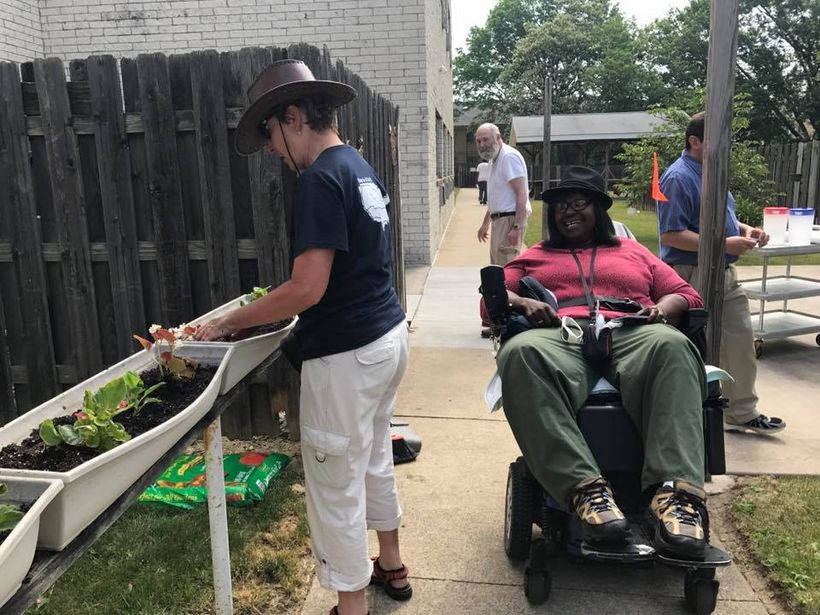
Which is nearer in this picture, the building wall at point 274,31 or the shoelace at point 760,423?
the shoelace at point 760,423

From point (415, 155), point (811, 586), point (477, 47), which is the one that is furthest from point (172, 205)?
point (477, 47)

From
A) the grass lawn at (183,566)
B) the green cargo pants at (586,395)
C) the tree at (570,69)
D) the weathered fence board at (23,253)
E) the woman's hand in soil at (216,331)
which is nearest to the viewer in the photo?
the woman's hand in soil at (216,331)

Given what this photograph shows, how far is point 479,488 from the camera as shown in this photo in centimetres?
362

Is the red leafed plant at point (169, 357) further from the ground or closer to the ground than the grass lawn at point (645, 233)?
further from the ground

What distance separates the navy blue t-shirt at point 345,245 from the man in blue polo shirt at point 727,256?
223 cm

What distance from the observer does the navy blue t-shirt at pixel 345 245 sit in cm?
212

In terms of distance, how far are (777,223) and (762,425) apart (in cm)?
200

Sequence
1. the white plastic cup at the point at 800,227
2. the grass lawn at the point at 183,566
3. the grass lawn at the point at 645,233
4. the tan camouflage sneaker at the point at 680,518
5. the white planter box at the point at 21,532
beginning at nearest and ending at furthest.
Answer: the white planter box at the point at 21,532 < the tan camouflage sneaker at the point at 680,518 < the grass lawn at the point at 183,566 < the white plastic cup at the point at 800,227 < the grass lawn at the point at 645,233

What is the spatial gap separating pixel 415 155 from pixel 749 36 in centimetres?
2833

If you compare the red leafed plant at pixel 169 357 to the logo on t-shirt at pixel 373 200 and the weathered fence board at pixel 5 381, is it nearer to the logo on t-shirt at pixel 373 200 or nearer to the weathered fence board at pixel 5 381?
the logo on t-shirt at pixel 373 200

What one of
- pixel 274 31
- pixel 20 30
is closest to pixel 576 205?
pixel 274 31

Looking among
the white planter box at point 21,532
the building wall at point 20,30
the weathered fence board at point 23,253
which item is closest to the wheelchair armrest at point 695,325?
the white planter box at point 21,532

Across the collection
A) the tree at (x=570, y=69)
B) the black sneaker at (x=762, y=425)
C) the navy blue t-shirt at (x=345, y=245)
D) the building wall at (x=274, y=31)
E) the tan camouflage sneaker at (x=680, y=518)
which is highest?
the tree at (x=570, y=69)

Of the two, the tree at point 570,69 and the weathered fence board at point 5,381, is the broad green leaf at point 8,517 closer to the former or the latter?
the weathered fence board at point 5,381
